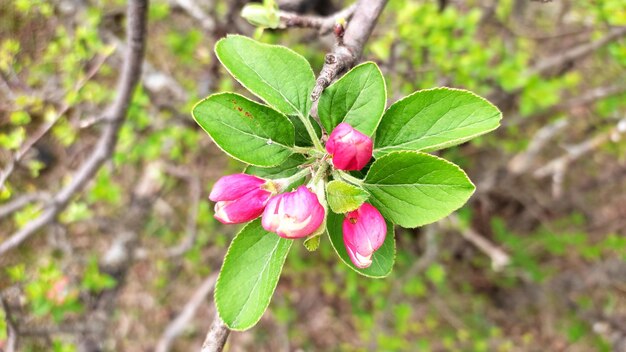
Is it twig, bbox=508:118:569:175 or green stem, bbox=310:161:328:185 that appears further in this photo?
twig, bbox=508:118:569:175

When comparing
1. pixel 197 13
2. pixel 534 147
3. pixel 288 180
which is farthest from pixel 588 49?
pixel 288 180

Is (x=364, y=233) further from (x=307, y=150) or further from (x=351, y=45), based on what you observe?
(x=351, y=45)

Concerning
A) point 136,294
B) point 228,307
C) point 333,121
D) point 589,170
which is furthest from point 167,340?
point 589,170

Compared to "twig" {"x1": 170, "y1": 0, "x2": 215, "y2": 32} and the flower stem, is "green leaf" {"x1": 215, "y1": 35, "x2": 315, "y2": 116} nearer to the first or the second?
the flower stem

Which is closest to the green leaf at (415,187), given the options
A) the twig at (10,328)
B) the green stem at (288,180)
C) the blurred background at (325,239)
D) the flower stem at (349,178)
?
the flower stem at (349,178)

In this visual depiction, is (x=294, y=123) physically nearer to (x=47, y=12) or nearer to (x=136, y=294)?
(x=47, y=12)

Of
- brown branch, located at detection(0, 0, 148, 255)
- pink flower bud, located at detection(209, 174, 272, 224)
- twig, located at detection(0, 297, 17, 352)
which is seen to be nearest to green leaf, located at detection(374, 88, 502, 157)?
pink flower bud, located at detection(209, 174, 272, 224)

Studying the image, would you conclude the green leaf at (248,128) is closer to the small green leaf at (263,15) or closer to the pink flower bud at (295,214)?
the pink flower bud at (295,214)
